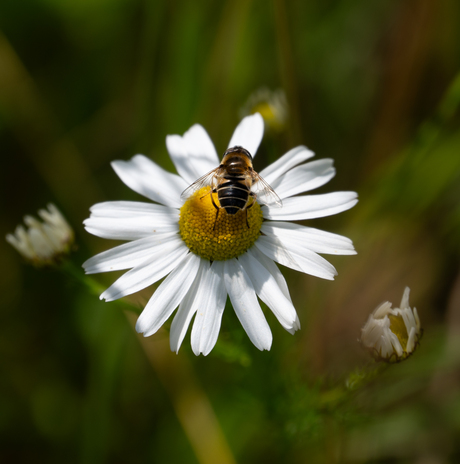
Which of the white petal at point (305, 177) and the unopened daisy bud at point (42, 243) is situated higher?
the unopened daisy bud at point (42, 243)

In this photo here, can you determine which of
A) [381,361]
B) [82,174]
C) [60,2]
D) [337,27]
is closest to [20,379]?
[82,174]

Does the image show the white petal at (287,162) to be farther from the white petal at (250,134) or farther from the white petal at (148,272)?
the white petal at (148,272)

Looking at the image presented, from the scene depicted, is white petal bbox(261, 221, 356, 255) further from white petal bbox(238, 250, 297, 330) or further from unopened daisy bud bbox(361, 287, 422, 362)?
unopened daisy bud bbox(361, 287, 422, 362)

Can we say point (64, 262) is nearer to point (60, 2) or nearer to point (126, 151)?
point (126, 151)

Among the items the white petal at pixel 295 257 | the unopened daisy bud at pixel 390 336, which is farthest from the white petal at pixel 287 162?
the unopened daisy bud at pixel 390 336

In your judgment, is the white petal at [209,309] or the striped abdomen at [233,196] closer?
the white petal at [209,309]

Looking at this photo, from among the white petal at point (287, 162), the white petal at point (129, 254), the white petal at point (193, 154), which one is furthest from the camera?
the white petal at point (193, 154)

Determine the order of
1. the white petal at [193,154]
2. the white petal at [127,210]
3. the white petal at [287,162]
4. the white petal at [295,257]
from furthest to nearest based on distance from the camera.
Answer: the white petal at [193,154] → the white petal at [287,162] → the white petal at [127,210] → the white petal at [295,257]

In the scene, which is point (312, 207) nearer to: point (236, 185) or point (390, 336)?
point (236, 185)
